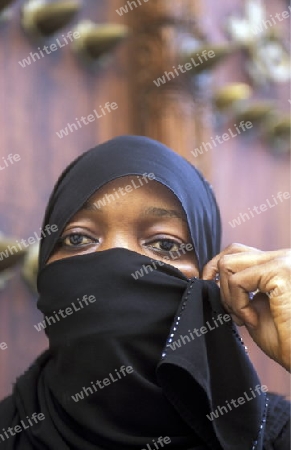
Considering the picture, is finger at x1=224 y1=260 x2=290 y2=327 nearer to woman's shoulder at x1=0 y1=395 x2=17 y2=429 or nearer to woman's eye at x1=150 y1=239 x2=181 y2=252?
woman's eye at x1=150 y1=239 x2=181 y2=252

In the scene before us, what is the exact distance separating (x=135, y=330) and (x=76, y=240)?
0.64 ft

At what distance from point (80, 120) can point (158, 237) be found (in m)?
0.72

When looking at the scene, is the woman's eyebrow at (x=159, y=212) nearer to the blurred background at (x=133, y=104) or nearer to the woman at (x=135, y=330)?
the woman at (x=135, y=330)

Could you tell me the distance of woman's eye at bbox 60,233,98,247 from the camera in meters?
1.09

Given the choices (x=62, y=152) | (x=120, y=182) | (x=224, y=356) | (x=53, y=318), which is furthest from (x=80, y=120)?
(x=224, y=356)

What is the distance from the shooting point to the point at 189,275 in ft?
3.62

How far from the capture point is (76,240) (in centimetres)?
110

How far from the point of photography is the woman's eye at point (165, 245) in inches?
43.1

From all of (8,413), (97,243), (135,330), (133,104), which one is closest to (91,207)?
(97,243)

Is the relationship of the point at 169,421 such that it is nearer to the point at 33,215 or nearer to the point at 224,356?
the point at 224,356

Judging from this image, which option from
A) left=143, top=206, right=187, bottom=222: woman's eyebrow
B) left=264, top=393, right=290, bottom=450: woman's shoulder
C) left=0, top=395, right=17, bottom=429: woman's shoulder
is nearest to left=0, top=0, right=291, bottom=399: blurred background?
left=0, top=395, right=17, bottom=429: woman's shoulder

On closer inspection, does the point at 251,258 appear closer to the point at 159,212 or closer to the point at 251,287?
the point at 251,287

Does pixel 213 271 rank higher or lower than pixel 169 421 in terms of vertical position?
higher

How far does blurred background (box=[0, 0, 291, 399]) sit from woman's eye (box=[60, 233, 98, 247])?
1.35 feet
